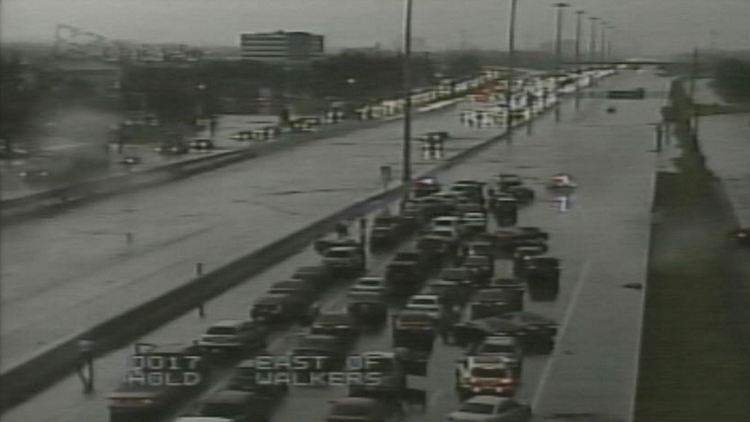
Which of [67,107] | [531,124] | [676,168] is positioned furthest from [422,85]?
[67,107]

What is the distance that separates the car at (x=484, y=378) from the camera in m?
2.86

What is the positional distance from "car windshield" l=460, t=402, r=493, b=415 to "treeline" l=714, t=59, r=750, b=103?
1.72 metres

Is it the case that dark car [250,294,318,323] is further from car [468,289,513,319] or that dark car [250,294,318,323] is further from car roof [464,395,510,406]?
car roof [464,395,510,406]

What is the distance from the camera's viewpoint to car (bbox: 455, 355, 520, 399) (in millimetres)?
2859

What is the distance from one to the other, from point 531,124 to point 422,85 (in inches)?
31.9

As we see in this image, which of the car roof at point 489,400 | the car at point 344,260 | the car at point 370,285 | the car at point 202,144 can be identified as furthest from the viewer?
the car at point 202,144

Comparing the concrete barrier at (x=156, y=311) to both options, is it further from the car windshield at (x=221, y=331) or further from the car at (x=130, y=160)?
the car at (x=130, y=160)

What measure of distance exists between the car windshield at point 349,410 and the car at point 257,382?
0.18 meters

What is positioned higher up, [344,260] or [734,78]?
[734,78]

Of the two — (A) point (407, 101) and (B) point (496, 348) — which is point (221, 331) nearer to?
(B) point (496, 348)

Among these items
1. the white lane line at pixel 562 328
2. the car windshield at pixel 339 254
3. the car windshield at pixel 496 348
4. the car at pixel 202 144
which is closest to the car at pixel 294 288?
Result: the car windshield at pixel 339 254

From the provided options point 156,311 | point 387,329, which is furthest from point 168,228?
point 387,329

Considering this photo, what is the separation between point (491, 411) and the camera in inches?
104

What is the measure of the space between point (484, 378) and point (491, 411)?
242mm
